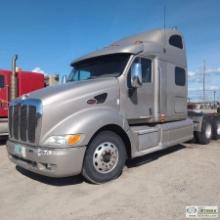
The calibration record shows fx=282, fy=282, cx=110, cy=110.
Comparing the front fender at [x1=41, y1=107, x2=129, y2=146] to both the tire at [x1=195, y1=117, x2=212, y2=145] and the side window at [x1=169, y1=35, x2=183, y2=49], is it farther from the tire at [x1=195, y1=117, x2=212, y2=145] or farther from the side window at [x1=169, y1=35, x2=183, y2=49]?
the tire at [x1=195, y1=117, x2=212, y2=145]

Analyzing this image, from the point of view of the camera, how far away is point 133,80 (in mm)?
5902

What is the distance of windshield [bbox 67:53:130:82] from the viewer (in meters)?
6.08

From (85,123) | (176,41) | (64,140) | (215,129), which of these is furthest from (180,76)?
(64,140)

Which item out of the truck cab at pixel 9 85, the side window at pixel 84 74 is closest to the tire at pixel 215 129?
the side window at pixel 84 74

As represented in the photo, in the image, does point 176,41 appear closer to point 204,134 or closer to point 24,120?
point 204,134

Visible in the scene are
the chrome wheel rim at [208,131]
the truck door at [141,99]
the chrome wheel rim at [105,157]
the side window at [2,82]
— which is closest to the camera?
the chrome wheel rim at [105,157]

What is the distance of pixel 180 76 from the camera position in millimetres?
8047

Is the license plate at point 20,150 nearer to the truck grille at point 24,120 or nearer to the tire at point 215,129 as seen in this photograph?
the truck grille at point 24,120

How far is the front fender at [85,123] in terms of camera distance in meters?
4.76

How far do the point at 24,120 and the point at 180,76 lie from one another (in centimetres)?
475

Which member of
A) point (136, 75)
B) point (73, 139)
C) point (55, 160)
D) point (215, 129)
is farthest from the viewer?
→ point (215, 129)

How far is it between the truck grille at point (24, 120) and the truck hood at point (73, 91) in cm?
21

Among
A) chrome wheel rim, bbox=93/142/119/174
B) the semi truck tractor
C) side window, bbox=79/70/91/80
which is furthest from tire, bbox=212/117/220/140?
the semi truck tractor

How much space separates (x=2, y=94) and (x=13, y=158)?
16.0 ft
